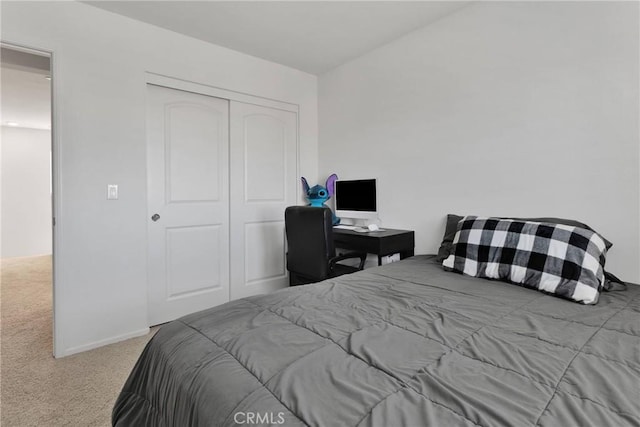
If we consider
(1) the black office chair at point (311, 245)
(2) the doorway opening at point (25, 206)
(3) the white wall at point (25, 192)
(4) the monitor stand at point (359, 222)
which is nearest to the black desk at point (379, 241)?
(1) the black office chair at point (311, 245)

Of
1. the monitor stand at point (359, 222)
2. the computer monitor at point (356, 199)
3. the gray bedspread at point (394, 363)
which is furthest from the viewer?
the monitor stand at point (359, 222)

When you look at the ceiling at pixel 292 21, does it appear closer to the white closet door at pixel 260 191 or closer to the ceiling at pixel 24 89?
the white closet door at pixel 260 191

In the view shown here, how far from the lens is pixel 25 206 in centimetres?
605

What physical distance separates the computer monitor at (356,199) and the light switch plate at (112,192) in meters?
1.95

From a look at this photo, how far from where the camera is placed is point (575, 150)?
1.90 m

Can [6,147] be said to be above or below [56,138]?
above

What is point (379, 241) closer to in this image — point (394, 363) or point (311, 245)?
point (311, 245)

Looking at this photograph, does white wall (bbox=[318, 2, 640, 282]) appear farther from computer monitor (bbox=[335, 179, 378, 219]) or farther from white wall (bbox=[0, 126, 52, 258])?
white wall (bbox=[0, 126, 52, 258])

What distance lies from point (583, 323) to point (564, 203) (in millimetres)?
Result: 1065

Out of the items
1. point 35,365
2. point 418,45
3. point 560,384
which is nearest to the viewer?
point 560,384

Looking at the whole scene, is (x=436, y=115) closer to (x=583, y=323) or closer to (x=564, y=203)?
(x=564, y=203)

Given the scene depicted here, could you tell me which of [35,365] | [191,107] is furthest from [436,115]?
[35,365]

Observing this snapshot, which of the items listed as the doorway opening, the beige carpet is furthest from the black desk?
the doorway opening

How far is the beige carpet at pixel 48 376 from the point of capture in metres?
1.65
